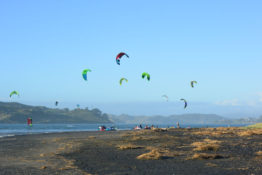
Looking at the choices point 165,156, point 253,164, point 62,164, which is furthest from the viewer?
point 165,156

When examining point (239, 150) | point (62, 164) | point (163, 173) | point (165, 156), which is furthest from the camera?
point (239, 150)

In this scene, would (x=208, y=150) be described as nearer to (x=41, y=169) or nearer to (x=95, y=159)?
(x=95, y=159)

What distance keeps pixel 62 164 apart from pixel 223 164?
8259 mm

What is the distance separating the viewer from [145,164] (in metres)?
19.0

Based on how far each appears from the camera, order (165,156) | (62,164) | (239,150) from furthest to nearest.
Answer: (239,150) → (165,156) → (62,164)

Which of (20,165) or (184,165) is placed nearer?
(184,165)

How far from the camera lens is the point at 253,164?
17.9 m

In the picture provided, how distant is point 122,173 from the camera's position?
16531 mm

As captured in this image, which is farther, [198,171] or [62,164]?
[62,164]

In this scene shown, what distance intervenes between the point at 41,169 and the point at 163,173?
6.05m

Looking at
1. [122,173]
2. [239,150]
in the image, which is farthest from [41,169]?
[239,150]

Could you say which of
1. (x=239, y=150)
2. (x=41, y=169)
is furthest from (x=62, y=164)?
(x=239, y=150)

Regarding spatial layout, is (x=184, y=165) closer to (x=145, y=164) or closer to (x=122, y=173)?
(x=145, y=164)

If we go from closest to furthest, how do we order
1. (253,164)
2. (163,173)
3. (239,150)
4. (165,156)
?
(163,173)
(253,164)
(165,156)
(239,150)
